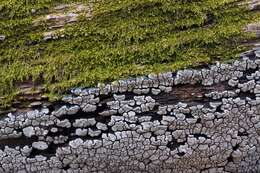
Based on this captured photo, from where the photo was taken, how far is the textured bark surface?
8.18ft

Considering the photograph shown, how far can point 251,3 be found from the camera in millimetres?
2598

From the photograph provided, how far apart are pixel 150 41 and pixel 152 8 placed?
0.67 feet

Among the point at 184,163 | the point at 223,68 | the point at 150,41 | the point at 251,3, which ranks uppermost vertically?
the point at 251,3

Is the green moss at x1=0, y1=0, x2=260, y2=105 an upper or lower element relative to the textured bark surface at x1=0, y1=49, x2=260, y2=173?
upper

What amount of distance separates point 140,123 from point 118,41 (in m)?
0.50

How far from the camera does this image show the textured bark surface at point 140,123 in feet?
8.18

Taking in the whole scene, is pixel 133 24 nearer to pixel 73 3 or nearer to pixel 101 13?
pixel 101 13

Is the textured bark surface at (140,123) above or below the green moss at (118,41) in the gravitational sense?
below

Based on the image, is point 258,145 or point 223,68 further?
point 258,145

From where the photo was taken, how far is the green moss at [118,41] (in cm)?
253

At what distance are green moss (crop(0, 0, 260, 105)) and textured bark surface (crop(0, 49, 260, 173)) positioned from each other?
0.29 feet

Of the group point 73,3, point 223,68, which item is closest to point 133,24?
point 73,3

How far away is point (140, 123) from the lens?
2.52 m

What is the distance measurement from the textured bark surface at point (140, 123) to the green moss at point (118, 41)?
0.09 meters
